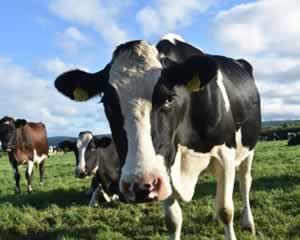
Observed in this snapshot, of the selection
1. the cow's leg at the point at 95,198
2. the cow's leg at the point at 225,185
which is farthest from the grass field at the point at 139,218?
the cow's leg at the point at 225,185

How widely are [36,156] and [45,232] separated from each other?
1071cm

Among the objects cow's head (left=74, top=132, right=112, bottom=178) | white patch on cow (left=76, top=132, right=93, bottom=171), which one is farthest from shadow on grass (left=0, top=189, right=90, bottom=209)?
white patch on cow (left=76, top=132, right=93, bottom=171)

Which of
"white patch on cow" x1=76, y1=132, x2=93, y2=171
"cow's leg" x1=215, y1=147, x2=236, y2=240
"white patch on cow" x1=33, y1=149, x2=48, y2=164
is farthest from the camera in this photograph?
"white patch on cow" x1=33, y1=149, x2=48, y2=164

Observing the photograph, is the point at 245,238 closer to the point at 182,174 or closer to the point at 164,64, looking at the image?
the point at 182,174

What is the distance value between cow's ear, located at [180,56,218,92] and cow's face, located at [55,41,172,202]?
10.4 inches

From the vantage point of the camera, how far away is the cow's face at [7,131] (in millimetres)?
15282

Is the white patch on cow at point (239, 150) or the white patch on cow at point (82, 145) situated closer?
the white patch on cow at point (239, 150)

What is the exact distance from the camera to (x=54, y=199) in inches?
416

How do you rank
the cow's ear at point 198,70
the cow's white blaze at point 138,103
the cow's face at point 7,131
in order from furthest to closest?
1. the cow's face at point 7,131
2. the cow's ear at point 198,70
3. the cow's white blaze at point 138,103

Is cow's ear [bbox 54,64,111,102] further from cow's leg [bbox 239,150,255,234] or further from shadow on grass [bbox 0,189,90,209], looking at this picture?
shadow on grass [bbox 0,189,90,209]

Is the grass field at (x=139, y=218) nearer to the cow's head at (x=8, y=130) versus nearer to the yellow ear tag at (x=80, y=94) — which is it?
the yellow ear tag at (x=80, y=94)

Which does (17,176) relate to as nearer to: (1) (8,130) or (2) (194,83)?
(1) (8,130)

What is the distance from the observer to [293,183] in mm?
10414

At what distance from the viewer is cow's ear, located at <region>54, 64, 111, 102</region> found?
497cm
